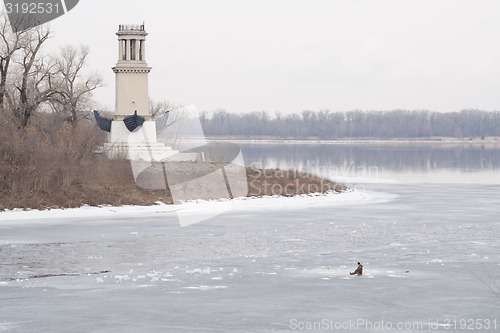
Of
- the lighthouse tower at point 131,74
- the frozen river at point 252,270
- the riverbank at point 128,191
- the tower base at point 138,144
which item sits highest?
the lighthouse tower at point 131,74

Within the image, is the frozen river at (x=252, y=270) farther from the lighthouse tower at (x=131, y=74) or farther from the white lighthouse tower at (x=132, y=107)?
the lighthouse tower at (x=131, y=74)

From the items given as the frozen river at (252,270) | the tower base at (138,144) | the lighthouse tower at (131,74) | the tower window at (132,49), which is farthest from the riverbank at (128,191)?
the tower window at (132,49)

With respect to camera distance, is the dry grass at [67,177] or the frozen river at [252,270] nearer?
A: the frozen river at [252,270]

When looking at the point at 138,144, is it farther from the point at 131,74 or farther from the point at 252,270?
the point at 252,270

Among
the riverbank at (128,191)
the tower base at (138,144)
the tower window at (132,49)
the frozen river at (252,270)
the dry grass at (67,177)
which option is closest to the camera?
the frozen river at (252,270)

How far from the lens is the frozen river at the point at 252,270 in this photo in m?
15.2

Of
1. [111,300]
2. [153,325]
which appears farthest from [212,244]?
[153,325]

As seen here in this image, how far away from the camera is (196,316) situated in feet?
50.6

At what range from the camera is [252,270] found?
2072cm

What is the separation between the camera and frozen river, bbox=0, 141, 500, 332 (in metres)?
15.2

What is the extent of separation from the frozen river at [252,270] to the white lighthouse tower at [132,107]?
10703 millimetres

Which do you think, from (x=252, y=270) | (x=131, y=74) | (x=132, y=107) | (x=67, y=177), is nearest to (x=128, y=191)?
(x=67, y=177)

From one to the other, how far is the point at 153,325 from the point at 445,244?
13.4m

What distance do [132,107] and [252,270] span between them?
28688 millimetres
